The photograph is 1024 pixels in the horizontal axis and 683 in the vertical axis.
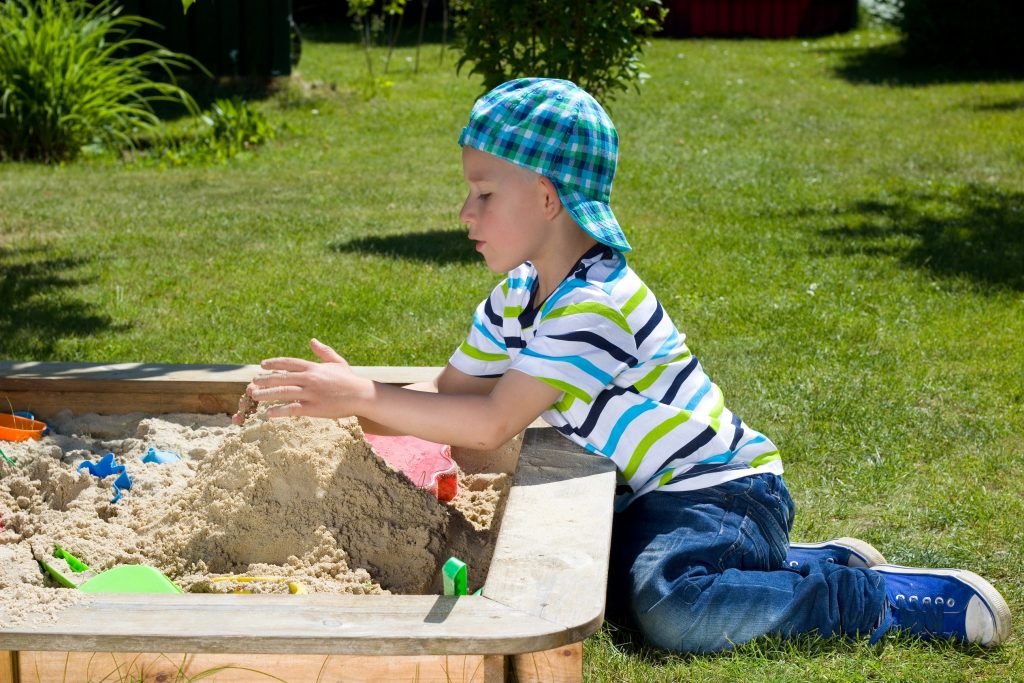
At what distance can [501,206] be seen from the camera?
252 cm

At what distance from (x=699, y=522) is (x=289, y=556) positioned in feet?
2.83

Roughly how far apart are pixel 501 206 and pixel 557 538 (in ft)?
2.44

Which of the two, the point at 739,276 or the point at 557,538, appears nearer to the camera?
the point at 557,538

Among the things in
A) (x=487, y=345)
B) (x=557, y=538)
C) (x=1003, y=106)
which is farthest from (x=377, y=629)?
(x=1003, y=106)

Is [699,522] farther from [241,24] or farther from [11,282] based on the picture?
[241,24]

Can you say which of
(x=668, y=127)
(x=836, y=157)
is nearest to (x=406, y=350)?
(x=836, y=157)

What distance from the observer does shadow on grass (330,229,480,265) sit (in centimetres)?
616

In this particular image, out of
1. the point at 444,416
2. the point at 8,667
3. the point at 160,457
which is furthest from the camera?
the point at 160,457

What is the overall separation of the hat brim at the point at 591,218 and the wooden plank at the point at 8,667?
1331mm

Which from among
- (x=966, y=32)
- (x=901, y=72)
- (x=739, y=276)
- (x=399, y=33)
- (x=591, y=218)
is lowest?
(x=739, y=276)

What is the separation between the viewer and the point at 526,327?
2.70m

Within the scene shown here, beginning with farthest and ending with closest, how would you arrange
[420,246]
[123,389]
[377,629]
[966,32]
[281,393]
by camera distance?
[966,32] → [420,246] → [123,389] → [281,393] → [377,629]

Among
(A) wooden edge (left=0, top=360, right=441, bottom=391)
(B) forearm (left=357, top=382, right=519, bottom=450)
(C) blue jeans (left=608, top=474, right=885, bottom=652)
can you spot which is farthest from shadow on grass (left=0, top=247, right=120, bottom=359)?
(C) blue jeans (left=608, top=474, right=885, bottom=652)

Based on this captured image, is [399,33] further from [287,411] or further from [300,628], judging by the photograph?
[300,628]
